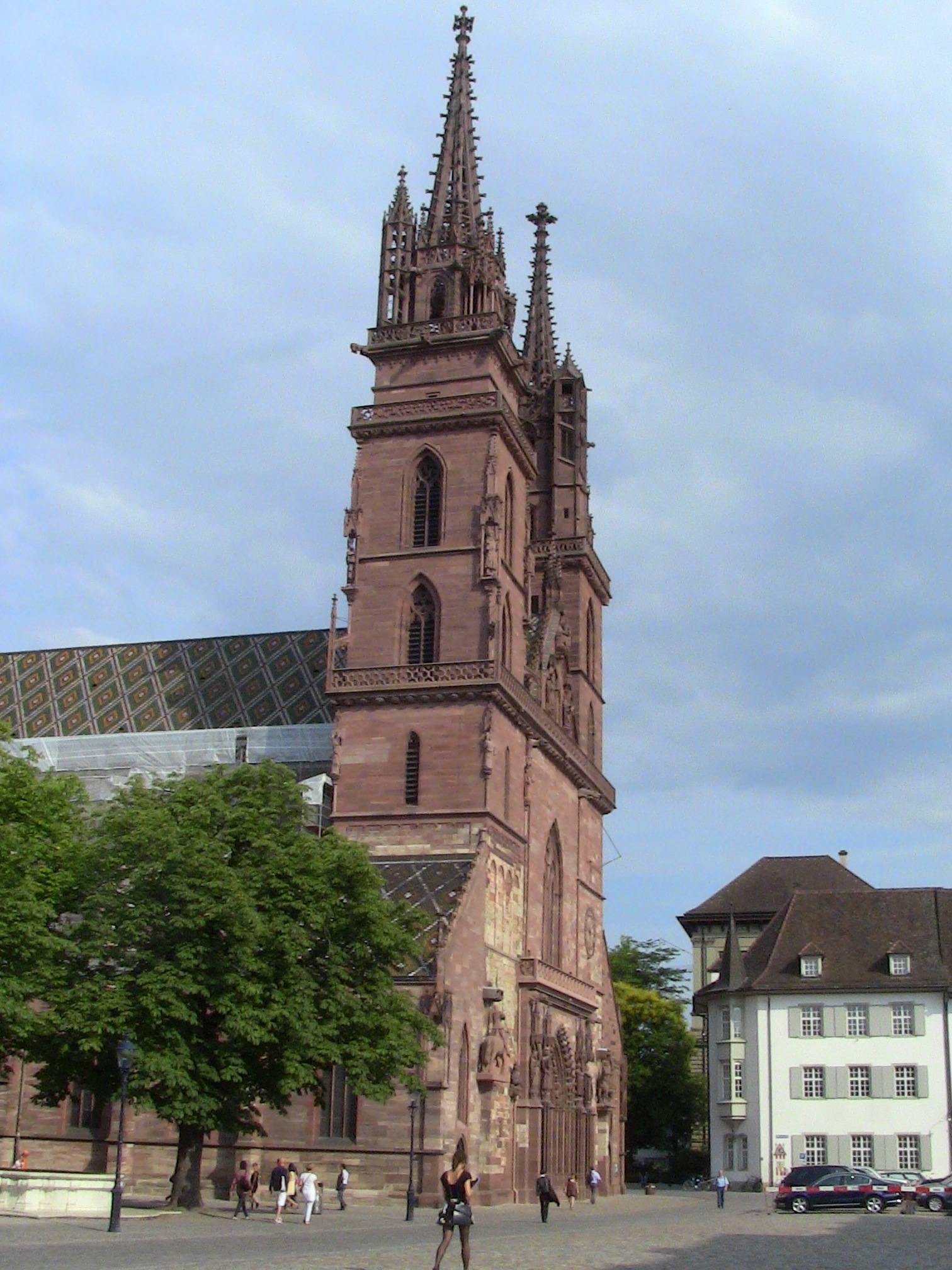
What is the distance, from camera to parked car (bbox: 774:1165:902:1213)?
4362 centimetres

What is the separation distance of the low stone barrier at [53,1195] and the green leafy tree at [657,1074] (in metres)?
48.8

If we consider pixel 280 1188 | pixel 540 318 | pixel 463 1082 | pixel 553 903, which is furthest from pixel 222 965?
pixel 540 318

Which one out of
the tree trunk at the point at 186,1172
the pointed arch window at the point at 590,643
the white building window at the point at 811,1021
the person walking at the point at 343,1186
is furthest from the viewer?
the pointed arch window at the point at 590,643

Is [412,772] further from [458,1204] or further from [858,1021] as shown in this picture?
[458,1204]

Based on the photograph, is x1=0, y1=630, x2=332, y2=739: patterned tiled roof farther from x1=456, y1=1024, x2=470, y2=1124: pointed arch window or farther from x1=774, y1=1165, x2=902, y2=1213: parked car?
x1=774, y1=1165, x2=902, y2=1213: parked car

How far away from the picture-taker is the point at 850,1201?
4456cm

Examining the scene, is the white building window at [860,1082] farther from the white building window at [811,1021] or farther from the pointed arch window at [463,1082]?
the pointed arch window at [463,1082]

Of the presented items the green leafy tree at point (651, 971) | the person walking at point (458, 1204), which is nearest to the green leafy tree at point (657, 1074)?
the green leafy tree at point (651, 971)

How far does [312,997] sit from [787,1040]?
32280 mm

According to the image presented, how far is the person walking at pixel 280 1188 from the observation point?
32.2 meters

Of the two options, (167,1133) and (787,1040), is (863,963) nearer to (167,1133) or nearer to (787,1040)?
(787,1040)

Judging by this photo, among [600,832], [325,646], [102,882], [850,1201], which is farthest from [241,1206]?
[600,832]

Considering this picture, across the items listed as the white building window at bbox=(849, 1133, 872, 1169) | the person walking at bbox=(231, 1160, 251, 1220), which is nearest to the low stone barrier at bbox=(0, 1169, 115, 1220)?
the person walking at bbox=(231, 1160, 251, 1220)

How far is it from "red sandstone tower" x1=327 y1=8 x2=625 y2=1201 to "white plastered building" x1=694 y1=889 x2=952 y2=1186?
621 centimetres
